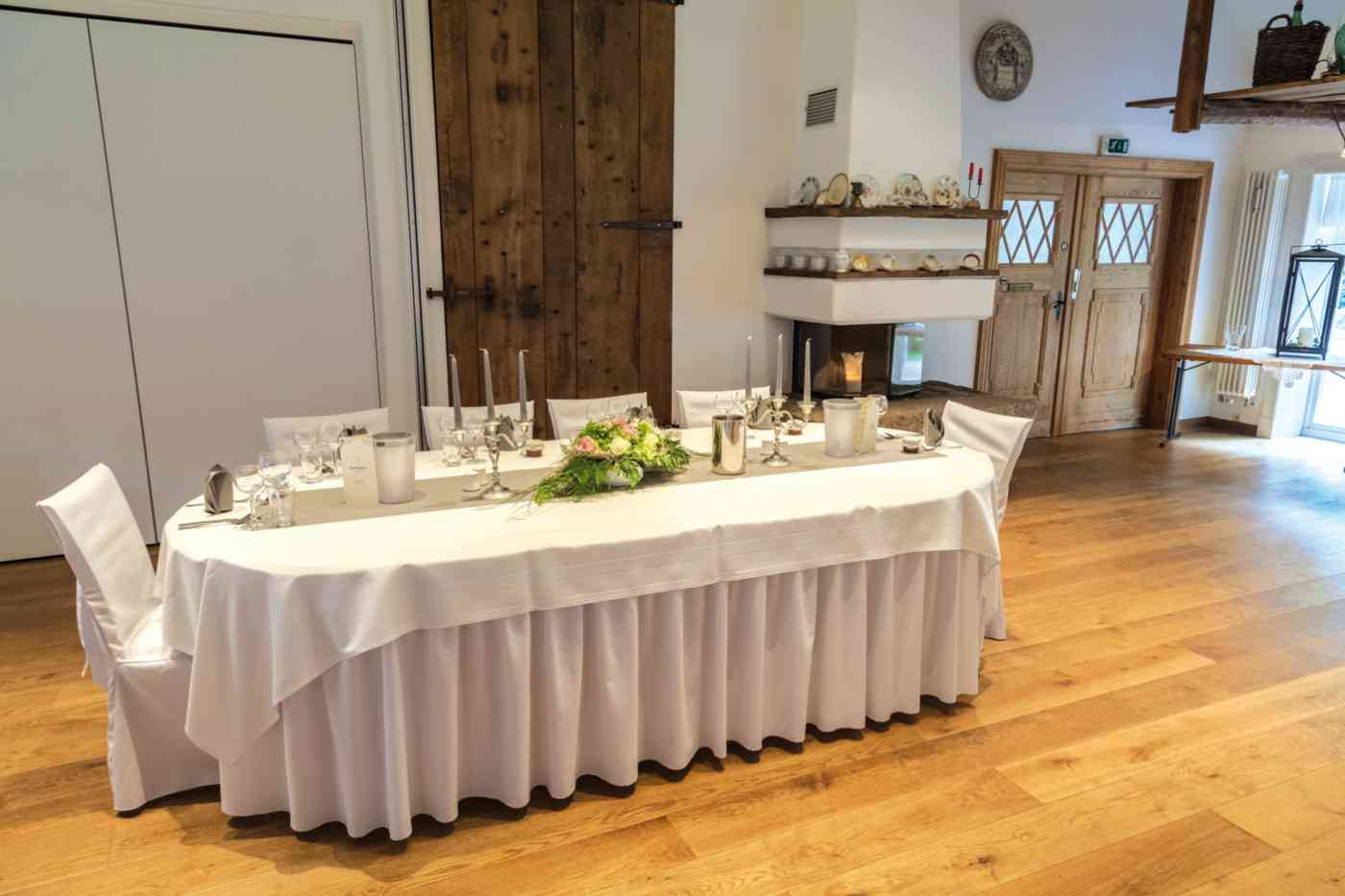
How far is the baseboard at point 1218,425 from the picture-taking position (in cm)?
742

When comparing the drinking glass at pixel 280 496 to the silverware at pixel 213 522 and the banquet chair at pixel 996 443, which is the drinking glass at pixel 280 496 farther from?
the banquet chair at pixel 996 443

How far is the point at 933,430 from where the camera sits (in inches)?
127

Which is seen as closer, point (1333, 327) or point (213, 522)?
point (213, 522)

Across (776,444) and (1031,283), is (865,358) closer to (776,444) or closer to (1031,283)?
(1031,283)

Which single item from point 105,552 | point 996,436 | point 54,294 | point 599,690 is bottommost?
point 599,690

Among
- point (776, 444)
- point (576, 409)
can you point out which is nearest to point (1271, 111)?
point (776, 444)

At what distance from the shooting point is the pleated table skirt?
223 cm

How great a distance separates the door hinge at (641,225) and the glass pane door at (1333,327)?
16.4 ft

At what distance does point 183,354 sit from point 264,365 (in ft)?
1.18

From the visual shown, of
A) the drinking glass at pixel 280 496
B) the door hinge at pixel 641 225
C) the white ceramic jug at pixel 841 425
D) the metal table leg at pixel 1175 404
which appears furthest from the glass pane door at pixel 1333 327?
the drinking glass at pixel 280 496

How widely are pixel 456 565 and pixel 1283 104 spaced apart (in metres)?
4.66

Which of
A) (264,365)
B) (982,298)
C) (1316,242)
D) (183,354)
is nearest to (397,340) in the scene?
(264,365)

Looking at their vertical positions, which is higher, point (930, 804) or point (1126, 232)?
point (1126, 232)

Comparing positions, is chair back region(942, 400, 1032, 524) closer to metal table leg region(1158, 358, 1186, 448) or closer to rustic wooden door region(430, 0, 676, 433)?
rustic wooden door region(430, 0, 676, 433)
